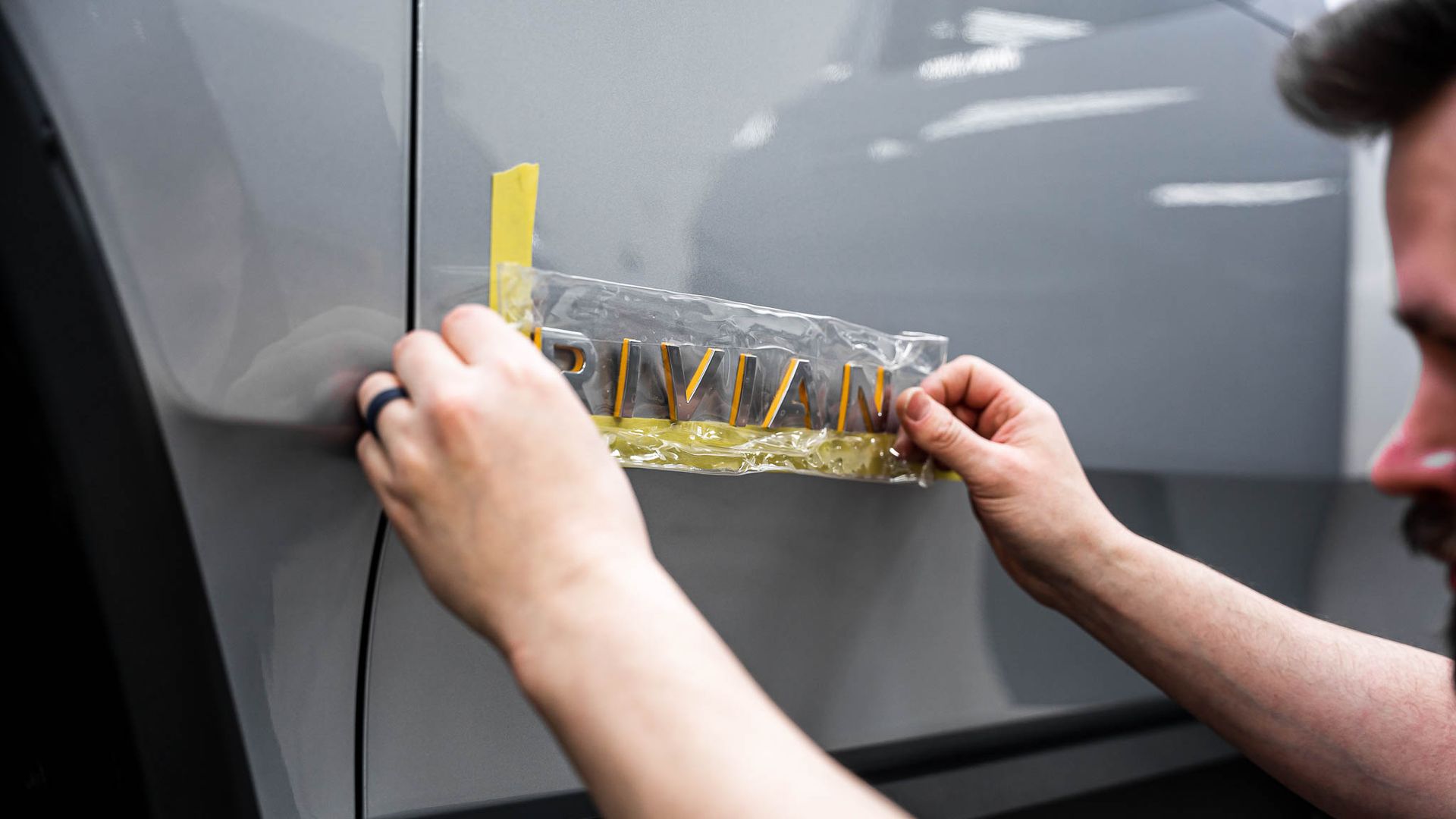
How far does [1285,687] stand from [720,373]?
0.62 meters

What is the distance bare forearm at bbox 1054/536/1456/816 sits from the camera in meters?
0.91

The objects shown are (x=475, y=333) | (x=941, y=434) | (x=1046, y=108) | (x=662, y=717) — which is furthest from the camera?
(x=1046, y=108)

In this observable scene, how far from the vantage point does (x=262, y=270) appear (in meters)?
0.58

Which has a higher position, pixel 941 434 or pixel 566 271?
pixel 566 271

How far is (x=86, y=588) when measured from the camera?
58cm

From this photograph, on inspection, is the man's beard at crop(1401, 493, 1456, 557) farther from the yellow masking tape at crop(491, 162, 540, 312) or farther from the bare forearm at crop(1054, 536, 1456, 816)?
the yellow masking tape at crop(491, 162, 540, 312)

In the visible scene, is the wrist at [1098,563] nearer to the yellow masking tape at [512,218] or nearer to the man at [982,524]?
the man at [982,524]

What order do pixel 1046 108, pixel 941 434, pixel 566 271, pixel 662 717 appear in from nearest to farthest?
pixel 662 717 < pixel 566 271 < pixel 941 434 < pixel 1046 108

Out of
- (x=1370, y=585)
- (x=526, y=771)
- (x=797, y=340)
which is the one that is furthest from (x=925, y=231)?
(x=1370, y=585)

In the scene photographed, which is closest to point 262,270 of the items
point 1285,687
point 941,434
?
point 941,434

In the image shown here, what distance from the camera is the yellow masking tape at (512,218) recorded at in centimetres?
66

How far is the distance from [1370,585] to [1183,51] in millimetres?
864

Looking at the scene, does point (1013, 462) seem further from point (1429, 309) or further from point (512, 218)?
point (512, 218)

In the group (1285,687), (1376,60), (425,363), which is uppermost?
(1376,60)
